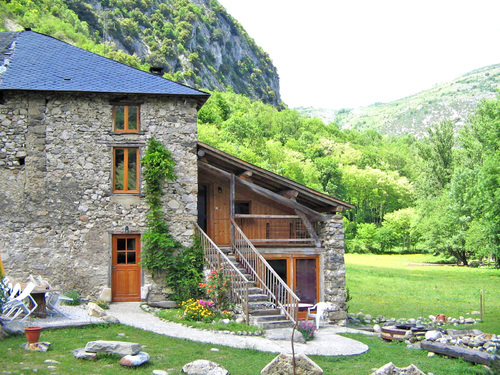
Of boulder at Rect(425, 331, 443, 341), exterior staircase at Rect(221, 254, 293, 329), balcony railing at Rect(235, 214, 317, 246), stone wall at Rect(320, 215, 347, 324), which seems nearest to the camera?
boulder at Rect(425, 331, 443, 341)

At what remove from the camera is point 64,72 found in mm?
16031

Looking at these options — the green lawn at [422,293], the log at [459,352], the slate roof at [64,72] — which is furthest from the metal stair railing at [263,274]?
the green lawn at [422,293]

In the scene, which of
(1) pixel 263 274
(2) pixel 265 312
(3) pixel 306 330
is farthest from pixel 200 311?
(3) pixel 306 330

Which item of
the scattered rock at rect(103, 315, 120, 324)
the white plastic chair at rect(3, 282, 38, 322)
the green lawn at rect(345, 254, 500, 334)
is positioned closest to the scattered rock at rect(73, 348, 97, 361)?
the white plastic chair at rect(3, 282, 38, 322)

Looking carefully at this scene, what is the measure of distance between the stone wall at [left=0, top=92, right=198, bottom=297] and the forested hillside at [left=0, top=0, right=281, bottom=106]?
4156cm

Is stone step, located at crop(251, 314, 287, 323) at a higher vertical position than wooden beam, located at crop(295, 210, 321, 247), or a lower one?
lower

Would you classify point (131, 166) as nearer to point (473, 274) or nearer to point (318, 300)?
point (318, 300)

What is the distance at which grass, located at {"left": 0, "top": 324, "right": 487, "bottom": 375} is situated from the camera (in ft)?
28.9

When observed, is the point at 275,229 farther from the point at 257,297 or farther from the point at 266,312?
the point at 266,312

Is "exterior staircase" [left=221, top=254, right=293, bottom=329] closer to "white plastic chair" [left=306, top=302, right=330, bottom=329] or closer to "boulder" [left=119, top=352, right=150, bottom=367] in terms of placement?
"white plastic chair" [left=306, top=302, right=330, bottom=329]

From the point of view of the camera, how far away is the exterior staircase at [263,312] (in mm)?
13086

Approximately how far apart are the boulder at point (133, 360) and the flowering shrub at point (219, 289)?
15.5ft

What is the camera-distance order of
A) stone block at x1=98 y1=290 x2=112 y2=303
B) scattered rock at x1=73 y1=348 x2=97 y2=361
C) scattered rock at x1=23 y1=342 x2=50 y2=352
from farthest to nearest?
stone block at x1=98 y1=290 x2=112 y2=303 → scattered rock at x1=23 y1=342 x2=50 y2=352 → scattered rock at x1=73 y1=348 x2=97 y2=361

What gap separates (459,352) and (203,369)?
572 cm
